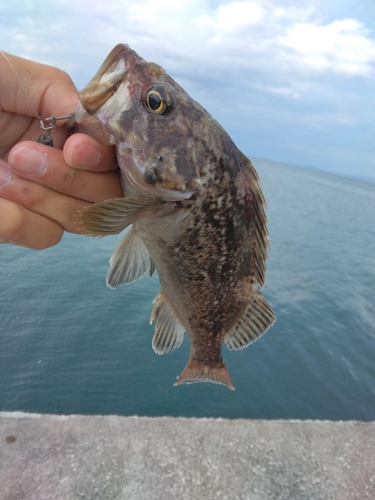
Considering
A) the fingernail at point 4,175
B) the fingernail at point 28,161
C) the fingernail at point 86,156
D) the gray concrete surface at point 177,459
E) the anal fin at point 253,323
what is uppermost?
the fingernail at point 86,156

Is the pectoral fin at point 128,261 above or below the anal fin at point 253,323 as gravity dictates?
above

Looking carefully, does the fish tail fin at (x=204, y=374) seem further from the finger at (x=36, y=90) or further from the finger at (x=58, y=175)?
the finger at (x=36, y=90)

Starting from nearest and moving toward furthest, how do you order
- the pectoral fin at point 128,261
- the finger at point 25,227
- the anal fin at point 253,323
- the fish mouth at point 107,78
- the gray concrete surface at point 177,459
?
the fish mouth at point 107,78 < the finger at point 25,227 < the pectoral fin at point 128,261 < the anal fin at point 253,323 < the gray concrete surface at point 177,459

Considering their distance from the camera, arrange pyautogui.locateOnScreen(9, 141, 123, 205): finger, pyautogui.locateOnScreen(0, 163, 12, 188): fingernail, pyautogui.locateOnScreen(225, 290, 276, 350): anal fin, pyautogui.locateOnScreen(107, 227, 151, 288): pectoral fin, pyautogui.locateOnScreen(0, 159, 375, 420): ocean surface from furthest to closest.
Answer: pyautogui.locateOnScreen(0, 159, 375, 420): ocean surface
pyautogui.locateOnScreen(225, 290, 276, 350): anal fin
pyautogui.locateOnScreen(107, 227, 151, 288): pectoral fin
pyautogui.locateOnScreen(0, 163, 12, 188): fingernail
pyautogui.locateOnScreen(9, 141, 123, 205): finger

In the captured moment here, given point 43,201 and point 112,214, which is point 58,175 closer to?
point 43,201

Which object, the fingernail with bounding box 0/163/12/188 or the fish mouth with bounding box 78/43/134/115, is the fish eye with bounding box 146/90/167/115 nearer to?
the fish mouth with bounding box 78/43/134/115

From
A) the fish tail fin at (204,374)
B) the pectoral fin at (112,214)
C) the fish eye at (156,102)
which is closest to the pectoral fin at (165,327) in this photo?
the fish tail fin at (204,374)

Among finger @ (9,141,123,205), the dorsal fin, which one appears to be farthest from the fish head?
the dorsal fin
